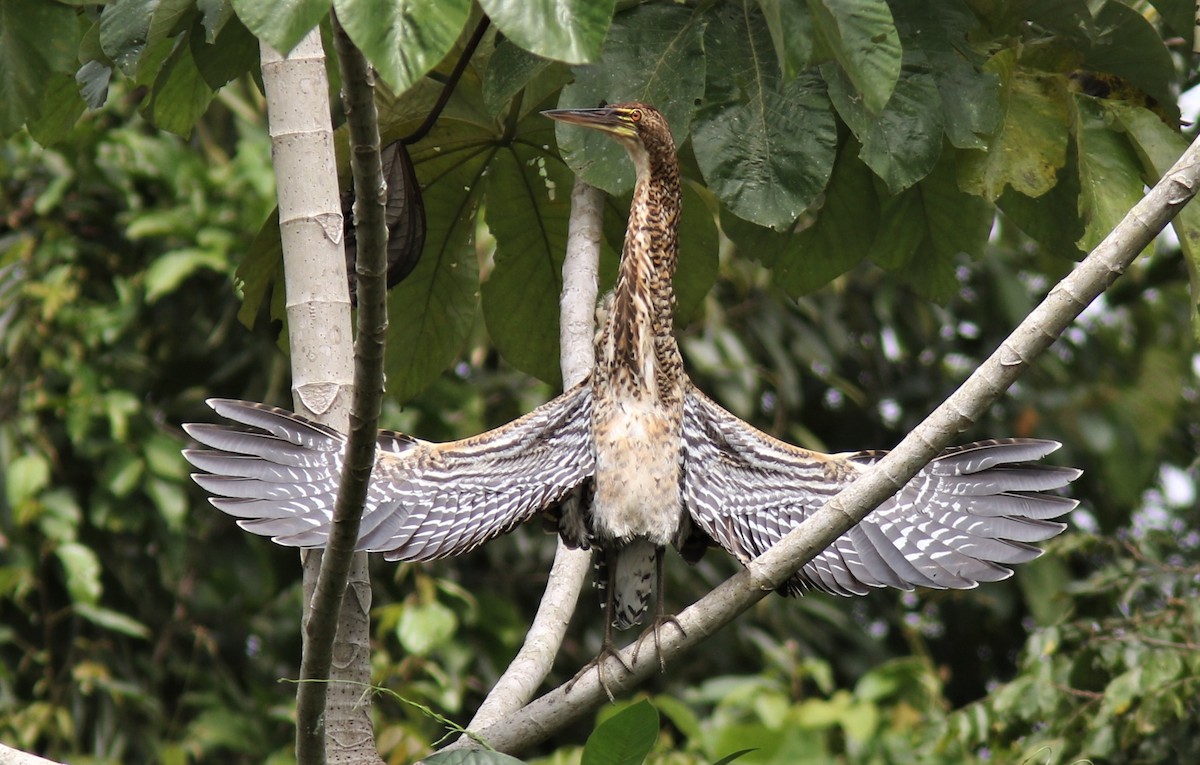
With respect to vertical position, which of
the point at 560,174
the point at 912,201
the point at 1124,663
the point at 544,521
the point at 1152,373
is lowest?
the point at 1124,663

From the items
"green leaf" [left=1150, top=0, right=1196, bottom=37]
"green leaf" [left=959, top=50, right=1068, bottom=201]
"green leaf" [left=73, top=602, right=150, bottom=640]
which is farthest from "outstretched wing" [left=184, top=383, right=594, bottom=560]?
"green leaf" [left=73, top=602, right=150, bottom=640]

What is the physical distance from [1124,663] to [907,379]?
3.57 m

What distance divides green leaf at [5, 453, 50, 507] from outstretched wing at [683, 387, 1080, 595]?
238cm

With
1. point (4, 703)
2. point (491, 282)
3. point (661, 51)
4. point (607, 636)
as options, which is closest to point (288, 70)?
point (661, 51)

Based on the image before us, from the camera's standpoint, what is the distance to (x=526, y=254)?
2.98 m

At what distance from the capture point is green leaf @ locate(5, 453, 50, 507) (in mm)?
4129

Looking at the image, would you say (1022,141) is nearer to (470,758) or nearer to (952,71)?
(952,71)

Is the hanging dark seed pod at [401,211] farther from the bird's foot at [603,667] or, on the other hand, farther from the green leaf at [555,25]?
the green leaf at [555,25]

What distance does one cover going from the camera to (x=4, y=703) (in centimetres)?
432

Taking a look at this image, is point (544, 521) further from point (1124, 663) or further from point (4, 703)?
point (4, 703)

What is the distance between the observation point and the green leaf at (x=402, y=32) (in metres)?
1.34

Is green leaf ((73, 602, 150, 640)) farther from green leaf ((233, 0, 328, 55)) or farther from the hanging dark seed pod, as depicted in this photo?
green leaf ((233, 0, 328, 55))

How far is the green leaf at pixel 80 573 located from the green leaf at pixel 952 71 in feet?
9.92

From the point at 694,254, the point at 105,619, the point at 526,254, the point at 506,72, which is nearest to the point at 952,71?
the point at 506,72
